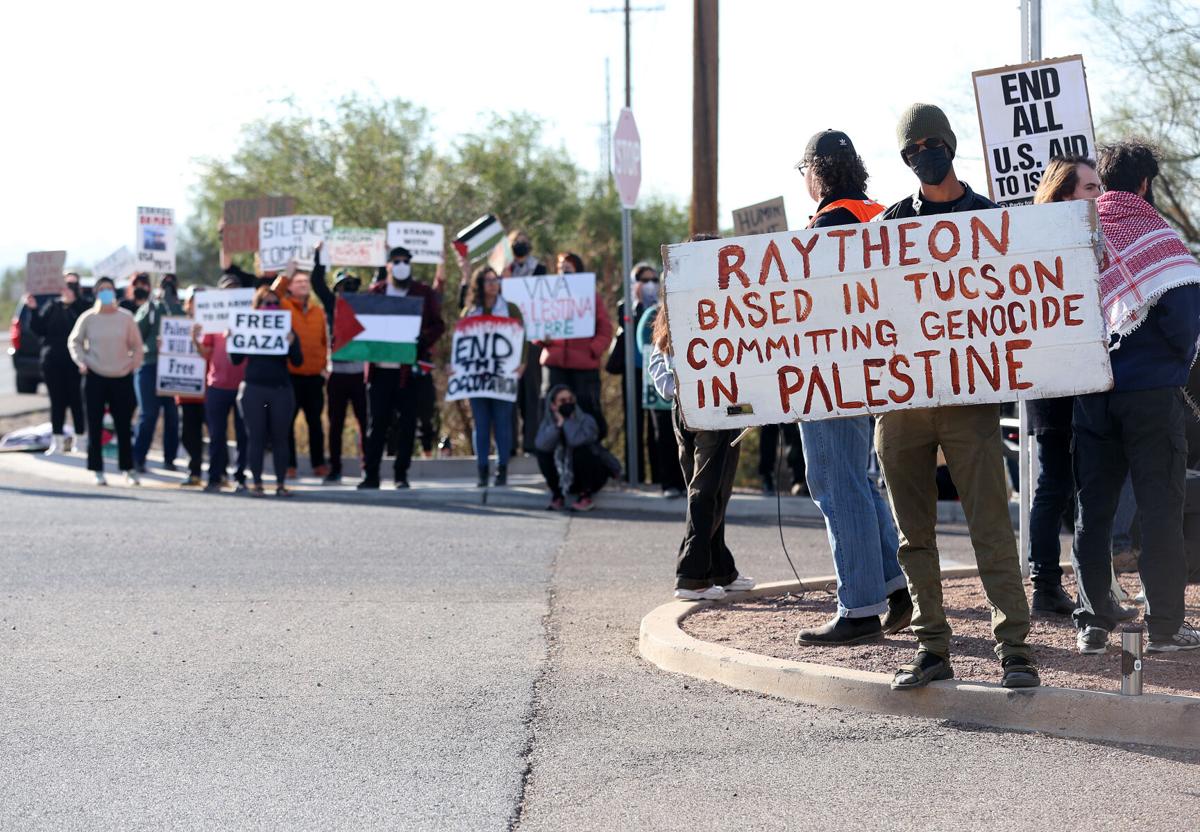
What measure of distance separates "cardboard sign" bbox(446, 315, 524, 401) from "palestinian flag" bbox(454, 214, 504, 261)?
2187mm

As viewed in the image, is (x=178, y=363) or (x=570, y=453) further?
(x=178, y=363)

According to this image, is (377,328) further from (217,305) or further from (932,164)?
(932,164)

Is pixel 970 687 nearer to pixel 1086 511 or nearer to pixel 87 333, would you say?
pixel 1086 511

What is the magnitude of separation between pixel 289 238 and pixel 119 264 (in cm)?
370

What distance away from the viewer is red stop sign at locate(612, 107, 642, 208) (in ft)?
48.4

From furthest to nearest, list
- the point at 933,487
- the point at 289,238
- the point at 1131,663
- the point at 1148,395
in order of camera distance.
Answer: the point at 289,238 < the point at 1148,395 < the point at 933,487 < the point at 1131,663

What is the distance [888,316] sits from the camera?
621 cm

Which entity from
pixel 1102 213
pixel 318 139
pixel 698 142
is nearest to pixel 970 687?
pixel 1102 213

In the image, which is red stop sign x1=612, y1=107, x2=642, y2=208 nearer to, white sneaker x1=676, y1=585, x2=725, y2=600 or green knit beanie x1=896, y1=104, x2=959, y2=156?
white sneaker x1=676, y1=585, x2=725, y2=600

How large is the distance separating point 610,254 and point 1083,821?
67.7 ft

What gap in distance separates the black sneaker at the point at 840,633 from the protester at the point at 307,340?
28.6 feet

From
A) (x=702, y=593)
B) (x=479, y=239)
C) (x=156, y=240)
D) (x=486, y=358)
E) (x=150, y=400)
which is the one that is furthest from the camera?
(x=156, y=240)

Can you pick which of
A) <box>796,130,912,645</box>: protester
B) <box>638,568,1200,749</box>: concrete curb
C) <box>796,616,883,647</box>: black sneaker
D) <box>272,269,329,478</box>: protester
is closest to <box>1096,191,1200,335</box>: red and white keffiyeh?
<box>796,130,912,645</box>: protester

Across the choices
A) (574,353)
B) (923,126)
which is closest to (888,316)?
(923,126)
